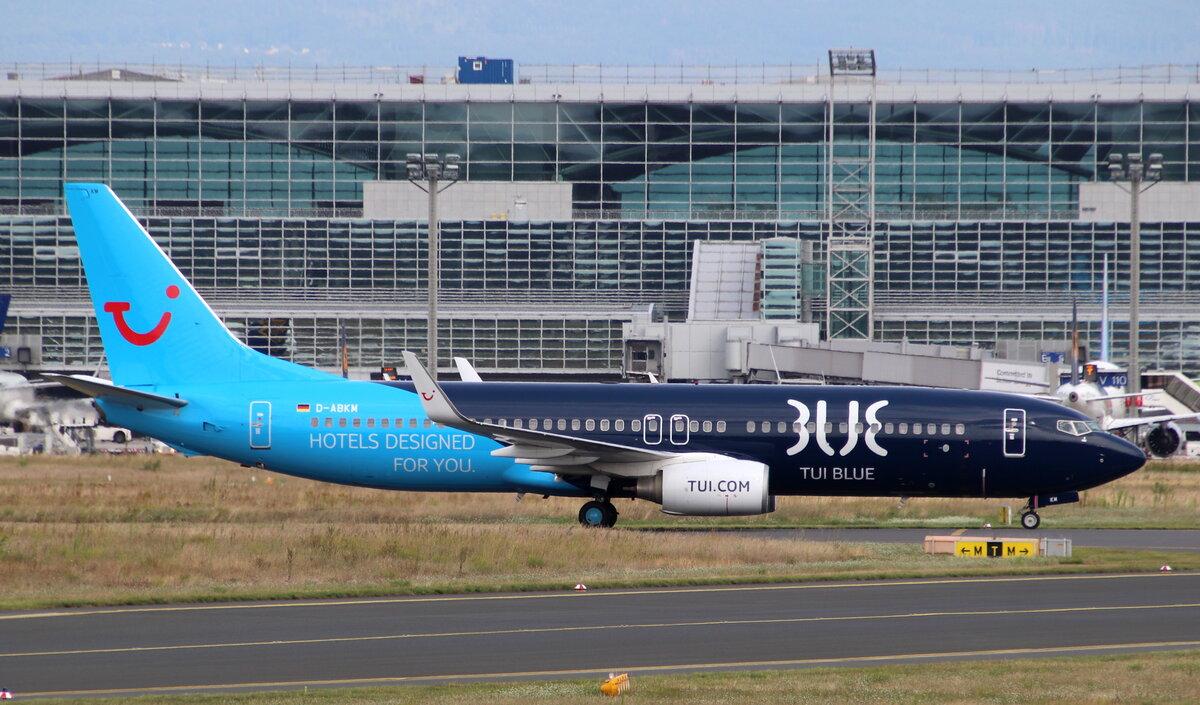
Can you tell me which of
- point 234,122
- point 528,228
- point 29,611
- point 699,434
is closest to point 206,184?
point 234,122

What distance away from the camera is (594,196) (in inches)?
3834

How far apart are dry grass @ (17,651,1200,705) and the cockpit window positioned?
16.6 meters

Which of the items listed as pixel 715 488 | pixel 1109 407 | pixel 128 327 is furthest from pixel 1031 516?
pixel 1109 407

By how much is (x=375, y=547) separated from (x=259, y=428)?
312 inches

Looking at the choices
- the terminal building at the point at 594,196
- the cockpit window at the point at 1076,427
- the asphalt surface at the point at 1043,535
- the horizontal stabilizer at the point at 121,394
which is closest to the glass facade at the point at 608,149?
the terminal building at the point at 594,196

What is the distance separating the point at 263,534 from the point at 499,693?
45.8 ft

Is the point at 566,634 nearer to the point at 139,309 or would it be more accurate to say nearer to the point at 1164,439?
the point at 139,309

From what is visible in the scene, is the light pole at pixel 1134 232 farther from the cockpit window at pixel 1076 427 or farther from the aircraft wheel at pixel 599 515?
the aircraft wheel at pixel 599 515

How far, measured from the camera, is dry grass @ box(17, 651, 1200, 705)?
A: 13.4m

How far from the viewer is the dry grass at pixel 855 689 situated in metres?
13.4

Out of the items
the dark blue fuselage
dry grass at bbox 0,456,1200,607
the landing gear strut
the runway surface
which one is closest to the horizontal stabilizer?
dry grass at bbox 0,456,1200,607

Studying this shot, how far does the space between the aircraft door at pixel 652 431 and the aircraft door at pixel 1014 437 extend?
744cm

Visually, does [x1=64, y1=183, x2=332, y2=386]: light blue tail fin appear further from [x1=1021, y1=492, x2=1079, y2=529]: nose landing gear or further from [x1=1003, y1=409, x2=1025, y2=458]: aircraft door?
[x1=1021, y1=492, x2=1079, y2=529]: nose landing gear

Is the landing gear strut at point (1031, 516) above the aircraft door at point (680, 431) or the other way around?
the other way around
